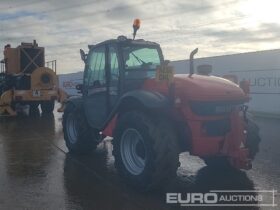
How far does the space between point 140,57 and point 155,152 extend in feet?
7.05

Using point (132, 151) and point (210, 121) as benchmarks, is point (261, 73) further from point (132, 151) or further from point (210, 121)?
point (132, 151)

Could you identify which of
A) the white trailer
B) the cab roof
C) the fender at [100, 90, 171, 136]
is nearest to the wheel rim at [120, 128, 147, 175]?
the fender at [100, 90, 171, 136]

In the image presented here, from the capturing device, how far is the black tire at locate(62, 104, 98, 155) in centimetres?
698

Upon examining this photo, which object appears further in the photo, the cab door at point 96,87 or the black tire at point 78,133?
the black tire at point 78,133

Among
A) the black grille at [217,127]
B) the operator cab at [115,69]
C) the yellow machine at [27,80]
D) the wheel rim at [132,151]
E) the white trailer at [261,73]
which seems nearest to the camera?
the black grille at [217,127]

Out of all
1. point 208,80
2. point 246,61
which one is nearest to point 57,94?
point 246,61

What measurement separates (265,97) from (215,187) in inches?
374

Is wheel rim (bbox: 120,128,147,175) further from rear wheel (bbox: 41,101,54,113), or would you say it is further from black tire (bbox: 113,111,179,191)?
rear wheel (bbox: 41,101,54,113)

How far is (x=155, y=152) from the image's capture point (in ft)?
15.4

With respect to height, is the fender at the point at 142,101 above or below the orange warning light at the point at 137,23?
below

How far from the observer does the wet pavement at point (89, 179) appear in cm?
463

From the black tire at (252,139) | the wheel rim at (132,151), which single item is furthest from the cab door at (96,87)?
the black tire at (252,139)

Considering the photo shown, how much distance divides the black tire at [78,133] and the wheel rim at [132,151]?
1.79m

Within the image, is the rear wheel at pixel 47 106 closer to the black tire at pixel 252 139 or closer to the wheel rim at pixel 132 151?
the wheel rim at pixel 132 151
